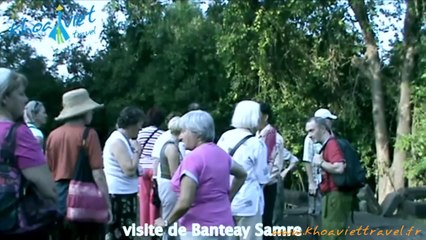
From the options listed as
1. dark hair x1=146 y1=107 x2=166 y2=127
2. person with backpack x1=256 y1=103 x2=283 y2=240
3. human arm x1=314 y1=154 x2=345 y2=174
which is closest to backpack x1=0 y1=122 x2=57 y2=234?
human arm x1=314 y1=154 x2=345 y2=174

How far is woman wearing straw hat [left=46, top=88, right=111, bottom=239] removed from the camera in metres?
5.94

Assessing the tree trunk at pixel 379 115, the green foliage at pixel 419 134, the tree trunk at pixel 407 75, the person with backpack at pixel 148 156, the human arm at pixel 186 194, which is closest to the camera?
the human arm at pixel 186 194

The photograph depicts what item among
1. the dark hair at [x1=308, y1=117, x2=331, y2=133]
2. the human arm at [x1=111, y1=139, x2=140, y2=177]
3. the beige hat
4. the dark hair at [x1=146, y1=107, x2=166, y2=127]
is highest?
the beige hat

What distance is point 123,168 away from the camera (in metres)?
7.17

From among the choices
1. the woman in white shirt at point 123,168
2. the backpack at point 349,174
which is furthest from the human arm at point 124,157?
the backpack at point 349,174

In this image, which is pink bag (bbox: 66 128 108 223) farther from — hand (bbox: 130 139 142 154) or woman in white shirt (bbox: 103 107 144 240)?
hand (bbox: 130 139 142 154)

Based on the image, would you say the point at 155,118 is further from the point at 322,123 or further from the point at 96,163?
the point at 96,163

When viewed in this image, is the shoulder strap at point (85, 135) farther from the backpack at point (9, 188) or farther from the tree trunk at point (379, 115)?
the tree trunk at point (379, 115)

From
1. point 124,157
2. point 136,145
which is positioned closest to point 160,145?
point 136,145

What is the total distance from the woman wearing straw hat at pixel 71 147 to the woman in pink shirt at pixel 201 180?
1.03 meters

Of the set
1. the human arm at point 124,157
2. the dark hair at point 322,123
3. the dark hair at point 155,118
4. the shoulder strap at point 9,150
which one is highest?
the dark hair at point 155,118

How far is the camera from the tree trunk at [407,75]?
55.8ft

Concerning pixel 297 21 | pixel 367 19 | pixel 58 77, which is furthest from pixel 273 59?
pixel 58 77

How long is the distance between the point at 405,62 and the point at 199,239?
1342 cm
